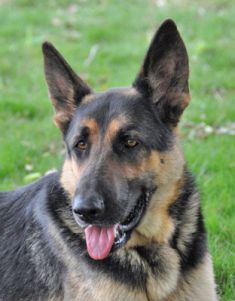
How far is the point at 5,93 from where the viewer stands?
355 inches

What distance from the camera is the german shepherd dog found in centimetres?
404

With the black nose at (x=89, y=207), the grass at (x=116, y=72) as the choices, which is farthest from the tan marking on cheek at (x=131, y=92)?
the grass at (x=116, y=72)

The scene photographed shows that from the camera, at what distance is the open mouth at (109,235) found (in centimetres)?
398

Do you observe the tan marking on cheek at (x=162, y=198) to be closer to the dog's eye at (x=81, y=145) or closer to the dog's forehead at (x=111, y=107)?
the dog's forehead at (x=111, y=107)

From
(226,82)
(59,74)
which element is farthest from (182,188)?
(226,82)

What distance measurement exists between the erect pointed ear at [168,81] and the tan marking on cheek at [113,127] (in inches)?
13.6

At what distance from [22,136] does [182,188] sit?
12.5ft

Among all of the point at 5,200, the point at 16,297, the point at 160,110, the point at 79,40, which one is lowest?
the point at 79,40

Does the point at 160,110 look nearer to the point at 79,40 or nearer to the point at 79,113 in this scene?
the point at 79,113

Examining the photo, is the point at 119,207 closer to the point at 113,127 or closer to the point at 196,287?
the point at 113,127

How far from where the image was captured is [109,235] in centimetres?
398

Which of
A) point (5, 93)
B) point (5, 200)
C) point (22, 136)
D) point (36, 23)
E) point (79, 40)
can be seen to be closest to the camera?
point (5, 200)

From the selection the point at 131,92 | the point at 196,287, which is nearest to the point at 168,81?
the point at 131,92

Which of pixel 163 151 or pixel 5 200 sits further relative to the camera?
pixel 5 200
